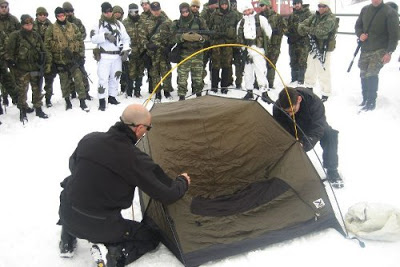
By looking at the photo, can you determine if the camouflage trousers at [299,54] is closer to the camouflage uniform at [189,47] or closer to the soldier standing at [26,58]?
the camouflage uniform at [189,47]

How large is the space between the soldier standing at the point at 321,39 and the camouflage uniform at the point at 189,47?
6.12 feet

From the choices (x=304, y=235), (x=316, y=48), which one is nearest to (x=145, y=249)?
(x=304, y=235)

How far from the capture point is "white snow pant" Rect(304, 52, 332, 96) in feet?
23.5

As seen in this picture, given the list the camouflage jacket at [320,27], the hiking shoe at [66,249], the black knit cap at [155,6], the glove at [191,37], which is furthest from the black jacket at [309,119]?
the black knit cap at [155,6]

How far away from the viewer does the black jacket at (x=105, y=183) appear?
288 cm

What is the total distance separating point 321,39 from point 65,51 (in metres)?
4.54

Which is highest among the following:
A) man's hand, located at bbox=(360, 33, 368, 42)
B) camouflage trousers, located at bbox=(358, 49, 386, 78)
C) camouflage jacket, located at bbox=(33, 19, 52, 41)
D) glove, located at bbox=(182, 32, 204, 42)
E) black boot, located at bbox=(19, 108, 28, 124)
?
camouflage jacket, located at bbox=(33, 19, 52, 41)

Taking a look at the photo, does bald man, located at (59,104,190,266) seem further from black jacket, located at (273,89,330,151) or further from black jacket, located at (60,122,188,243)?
black jacket, located at (273,89,330,151)

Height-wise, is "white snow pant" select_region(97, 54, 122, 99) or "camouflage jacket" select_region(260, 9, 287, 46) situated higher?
"camouflage jacket" select_region(260, 9, 287, 46)

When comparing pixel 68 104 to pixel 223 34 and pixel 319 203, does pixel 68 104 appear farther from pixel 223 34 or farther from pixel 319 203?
pixel 319 203

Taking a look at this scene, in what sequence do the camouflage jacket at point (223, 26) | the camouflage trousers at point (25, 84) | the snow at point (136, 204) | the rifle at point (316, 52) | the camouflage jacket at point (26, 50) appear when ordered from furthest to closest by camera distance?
1. the camouflage jacket at point (223, 26)
2. the rifle at point (316, 52)
3. the camouflage trousers at point (25, 84)
4. the camouflage jacket at point (26, 50)
5. the snow at point (136, 204)

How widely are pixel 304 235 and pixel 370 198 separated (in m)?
1.12

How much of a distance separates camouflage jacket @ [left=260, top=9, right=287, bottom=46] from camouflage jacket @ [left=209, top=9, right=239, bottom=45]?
0.68 meters

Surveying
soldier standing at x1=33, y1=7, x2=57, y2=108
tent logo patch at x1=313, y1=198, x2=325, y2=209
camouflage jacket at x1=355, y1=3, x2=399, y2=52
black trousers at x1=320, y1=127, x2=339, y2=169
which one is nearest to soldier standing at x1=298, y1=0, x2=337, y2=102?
camouflage jacket at x1=355, y1=3, x2=399, y2=52
